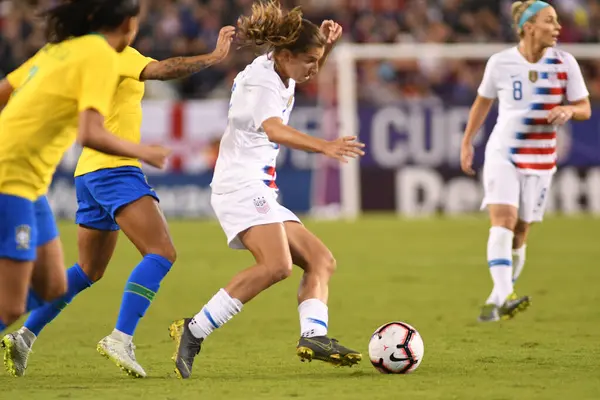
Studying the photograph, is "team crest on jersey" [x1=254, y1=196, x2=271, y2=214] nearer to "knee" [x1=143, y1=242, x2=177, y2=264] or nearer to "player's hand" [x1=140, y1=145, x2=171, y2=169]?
"knee" [x1=143, y1=242, x2=177, y2=264]

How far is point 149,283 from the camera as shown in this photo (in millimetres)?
7098

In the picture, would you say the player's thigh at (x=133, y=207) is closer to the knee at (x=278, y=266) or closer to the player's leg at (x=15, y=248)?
the knee at (x=278, y=266)

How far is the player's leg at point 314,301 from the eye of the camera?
696cm

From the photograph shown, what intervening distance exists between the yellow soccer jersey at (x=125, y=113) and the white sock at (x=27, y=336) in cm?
98

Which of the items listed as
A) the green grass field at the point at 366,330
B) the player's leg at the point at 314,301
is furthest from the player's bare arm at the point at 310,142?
the green grass field at the point at 366,330

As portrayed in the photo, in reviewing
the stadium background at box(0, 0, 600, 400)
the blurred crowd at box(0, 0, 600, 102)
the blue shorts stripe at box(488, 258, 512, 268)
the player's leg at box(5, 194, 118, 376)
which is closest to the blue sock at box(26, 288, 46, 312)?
the stadium background at box(0, 0, 600, 400)

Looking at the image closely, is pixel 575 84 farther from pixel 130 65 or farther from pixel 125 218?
pixel 125 218

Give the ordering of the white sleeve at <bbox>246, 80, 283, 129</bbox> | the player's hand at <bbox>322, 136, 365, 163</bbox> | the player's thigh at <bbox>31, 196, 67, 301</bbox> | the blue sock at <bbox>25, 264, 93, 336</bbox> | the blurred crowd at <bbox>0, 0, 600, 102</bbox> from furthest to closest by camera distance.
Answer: the blurred crowd at <bbox>0, 0, 600, 102</bbox>, the blue sock at <bbox>25, 264, 93, 336</bbox>, the white sleeve at <bbox>246, 80, 283, 129</bbox>, the player's hand at <bbox>322, 136, 365, 163</bbox>, the player's thigh at <bbox>31, 196, 67, 301</bbox>

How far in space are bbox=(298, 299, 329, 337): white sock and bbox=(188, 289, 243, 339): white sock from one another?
418 millimetres

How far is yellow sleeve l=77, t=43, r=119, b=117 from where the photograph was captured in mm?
5770

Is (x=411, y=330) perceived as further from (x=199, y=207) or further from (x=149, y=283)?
(x=199, y=207)

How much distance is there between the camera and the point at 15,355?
7.16m

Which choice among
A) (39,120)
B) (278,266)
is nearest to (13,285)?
(39,120)

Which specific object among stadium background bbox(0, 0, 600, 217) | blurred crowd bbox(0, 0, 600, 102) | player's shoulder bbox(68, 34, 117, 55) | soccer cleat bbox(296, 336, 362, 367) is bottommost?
soccer cleat bbox(296, 336, 362, 367)
